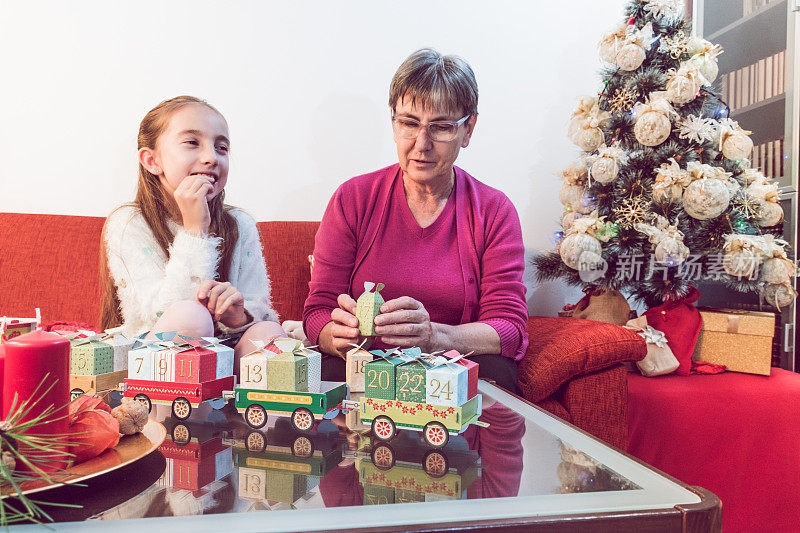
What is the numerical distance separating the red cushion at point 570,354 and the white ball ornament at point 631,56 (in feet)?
3.17

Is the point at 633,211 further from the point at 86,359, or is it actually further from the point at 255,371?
the point at 86,359

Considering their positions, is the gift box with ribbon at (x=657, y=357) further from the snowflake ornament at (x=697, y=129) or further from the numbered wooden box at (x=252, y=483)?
the numbered wooden box at (x=252, y=483)

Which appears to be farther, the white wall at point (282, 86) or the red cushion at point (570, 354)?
the white wall at point (282, 86)

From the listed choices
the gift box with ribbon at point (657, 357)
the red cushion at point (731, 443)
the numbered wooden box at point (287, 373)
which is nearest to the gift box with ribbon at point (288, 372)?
the numbered wooden box at point (287, 373)

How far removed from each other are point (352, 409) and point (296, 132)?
1.34m

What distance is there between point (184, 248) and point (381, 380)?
0.78 metres

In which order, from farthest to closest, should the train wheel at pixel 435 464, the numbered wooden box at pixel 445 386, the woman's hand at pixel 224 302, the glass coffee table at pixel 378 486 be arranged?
the woman's hand at pixel 224 302 → the numbered wooden box at pixel 445 386 → the train wheel at pixel 435 464 → the glass coffee table at pixel 378 486

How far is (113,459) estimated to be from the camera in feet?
2.06

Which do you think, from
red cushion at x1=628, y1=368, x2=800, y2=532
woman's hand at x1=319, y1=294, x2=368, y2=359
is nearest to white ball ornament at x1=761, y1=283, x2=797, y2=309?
red cushion at x1=628, y1=368, x2=800, y2=532

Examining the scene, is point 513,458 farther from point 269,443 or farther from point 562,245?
point 562,245

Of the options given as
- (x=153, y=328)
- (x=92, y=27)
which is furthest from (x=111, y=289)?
(x=92, y=27)

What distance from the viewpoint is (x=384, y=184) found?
159 cm

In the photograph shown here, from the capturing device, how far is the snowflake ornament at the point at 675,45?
1.95m

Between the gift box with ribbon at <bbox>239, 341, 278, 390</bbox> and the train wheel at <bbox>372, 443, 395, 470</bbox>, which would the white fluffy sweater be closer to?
the gift box with ribbon at <bbox>239, 341, 278, 390</bbox>
